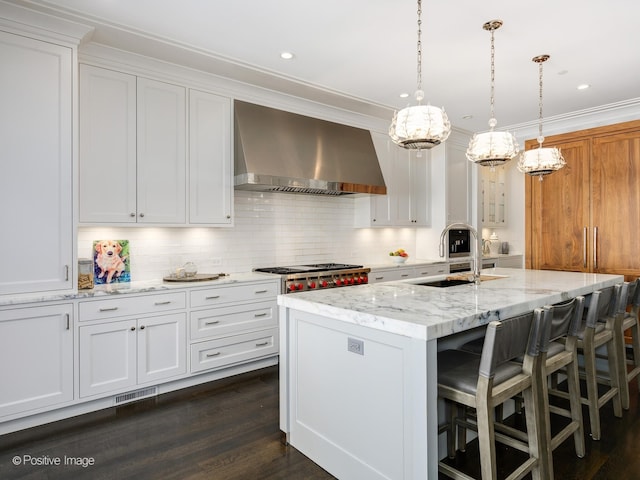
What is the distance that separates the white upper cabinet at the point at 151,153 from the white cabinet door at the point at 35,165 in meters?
0.29

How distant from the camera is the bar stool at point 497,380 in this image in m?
1.73

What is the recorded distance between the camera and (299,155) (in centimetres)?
418

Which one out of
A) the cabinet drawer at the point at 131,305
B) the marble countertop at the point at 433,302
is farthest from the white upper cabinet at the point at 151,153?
the marble countertop at the point at 433,302

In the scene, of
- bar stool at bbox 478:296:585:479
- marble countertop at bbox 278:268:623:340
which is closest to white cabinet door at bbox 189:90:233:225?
marble countertop at bbox 278:268:623:340

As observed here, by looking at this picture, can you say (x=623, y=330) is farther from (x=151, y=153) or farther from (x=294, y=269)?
Result: (x=151, y=153)

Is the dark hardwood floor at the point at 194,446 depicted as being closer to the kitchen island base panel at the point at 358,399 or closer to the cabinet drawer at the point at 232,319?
the kitchen island base panel at the point at 358,399

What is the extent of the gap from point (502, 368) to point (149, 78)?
3374mm

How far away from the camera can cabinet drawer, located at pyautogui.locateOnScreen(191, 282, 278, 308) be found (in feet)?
11.3

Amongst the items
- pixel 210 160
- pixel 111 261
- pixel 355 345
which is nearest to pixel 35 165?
pixel 111 261

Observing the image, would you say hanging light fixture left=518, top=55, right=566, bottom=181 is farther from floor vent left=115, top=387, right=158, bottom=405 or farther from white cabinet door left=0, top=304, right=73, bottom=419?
white cabinet door left=0, top=304, right=73, bottom=419

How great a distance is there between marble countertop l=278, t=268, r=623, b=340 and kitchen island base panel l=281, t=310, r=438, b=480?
0.07 meters

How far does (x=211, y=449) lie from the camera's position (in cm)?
242

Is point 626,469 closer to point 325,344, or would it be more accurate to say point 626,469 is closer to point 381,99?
A: point 325,344

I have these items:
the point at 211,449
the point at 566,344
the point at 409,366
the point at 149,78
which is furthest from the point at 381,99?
the point at 211,449
